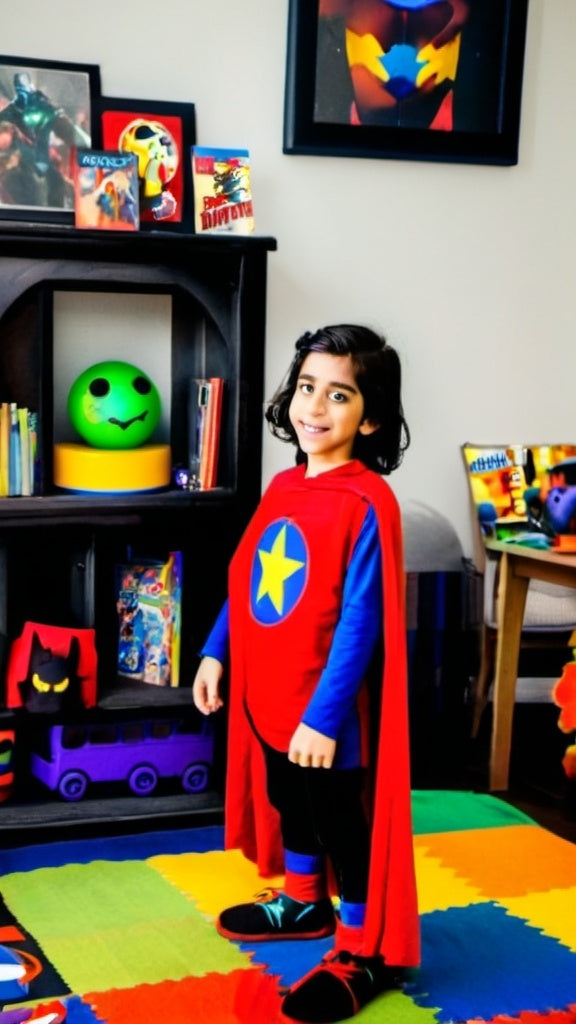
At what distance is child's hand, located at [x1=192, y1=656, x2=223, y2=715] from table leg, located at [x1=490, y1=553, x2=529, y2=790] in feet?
3.42

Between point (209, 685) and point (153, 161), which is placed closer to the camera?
point (209, 685)

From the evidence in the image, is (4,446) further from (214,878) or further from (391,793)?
(391,793)

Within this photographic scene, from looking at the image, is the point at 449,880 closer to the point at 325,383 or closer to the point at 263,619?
the point at 263,619

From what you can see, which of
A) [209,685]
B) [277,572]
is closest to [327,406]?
[277,572]

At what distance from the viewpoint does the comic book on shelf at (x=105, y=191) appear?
2.48m

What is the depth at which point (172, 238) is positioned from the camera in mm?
2453

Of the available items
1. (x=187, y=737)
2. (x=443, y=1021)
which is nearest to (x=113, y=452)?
(x=187, y=737)

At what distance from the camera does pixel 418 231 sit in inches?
122

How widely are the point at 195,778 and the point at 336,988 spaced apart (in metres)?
0.91

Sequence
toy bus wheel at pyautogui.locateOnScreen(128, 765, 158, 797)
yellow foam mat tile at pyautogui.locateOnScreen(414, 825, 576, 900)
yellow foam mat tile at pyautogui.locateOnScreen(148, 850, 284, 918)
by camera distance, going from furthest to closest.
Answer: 1. toy bus wheel at pyautogui.locateOnScreen(128, 765, 158, 797)
2. yellow foam mat tile at pyautogui.locateOnScreen(414, 825, 576, 900)
3. yellow foam mat tile at pyautogui.locateOnScreen(148, 850, 284, 918)

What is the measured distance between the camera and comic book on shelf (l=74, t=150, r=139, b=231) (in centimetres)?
248

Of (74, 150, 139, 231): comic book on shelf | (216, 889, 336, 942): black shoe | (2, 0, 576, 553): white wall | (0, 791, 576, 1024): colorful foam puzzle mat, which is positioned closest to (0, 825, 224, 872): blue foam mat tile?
(0, 791, 576, 1024): colorful foam puzzle mat

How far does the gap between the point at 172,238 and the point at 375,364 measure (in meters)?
0.73

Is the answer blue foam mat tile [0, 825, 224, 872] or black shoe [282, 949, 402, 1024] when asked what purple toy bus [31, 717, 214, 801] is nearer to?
blue foam mat tile [0, 825, 224, 872]
